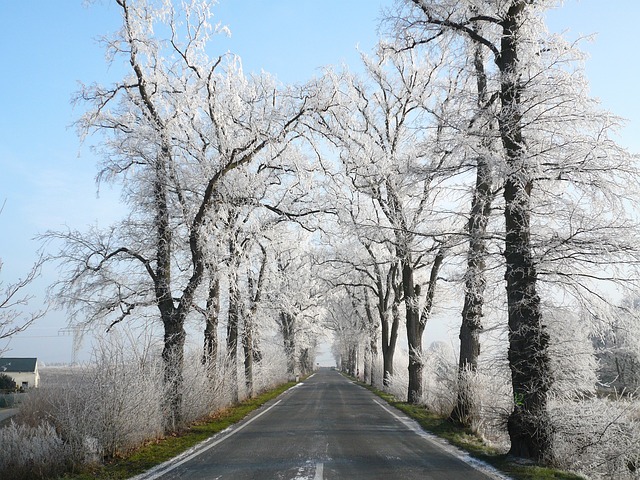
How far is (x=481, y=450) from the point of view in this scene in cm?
946

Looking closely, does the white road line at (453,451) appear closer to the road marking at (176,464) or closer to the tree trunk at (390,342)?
the road marking at (176,464)

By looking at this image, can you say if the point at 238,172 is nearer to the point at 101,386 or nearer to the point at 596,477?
the point at 101,386

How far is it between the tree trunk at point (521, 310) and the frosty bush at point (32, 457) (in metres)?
7.28

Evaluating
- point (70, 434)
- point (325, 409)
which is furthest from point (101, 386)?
point (325, 409)

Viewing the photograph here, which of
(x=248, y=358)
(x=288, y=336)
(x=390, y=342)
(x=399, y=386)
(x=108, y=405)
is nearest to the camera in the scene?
(x=108, y=405)

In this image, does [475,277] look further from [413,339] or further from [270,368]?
[270,368]

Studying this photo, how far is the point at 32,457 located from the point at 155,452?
2396 millimetres

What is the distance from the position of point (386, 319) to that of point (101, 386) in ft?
74.9

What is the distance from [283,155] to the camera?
15352mm

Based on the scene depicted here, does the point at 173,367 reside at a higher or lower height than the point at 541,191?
lower

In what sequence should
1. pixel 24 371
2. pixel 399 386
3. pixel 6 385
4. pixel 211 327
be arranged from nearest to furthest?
pixel 211 327, pixel 399 386, pixel 6 385, pixel 24 371

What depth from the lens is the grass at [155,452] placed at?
24.6ft

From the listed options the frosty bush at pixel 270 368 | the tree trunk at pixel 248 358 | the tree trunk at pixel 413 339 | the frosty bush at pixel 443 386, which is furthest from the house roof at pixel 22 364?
the frosty bush at pixel 443 386

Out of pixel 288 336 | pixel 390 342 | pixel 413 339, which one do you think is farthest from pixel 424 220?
pixel 288 336
